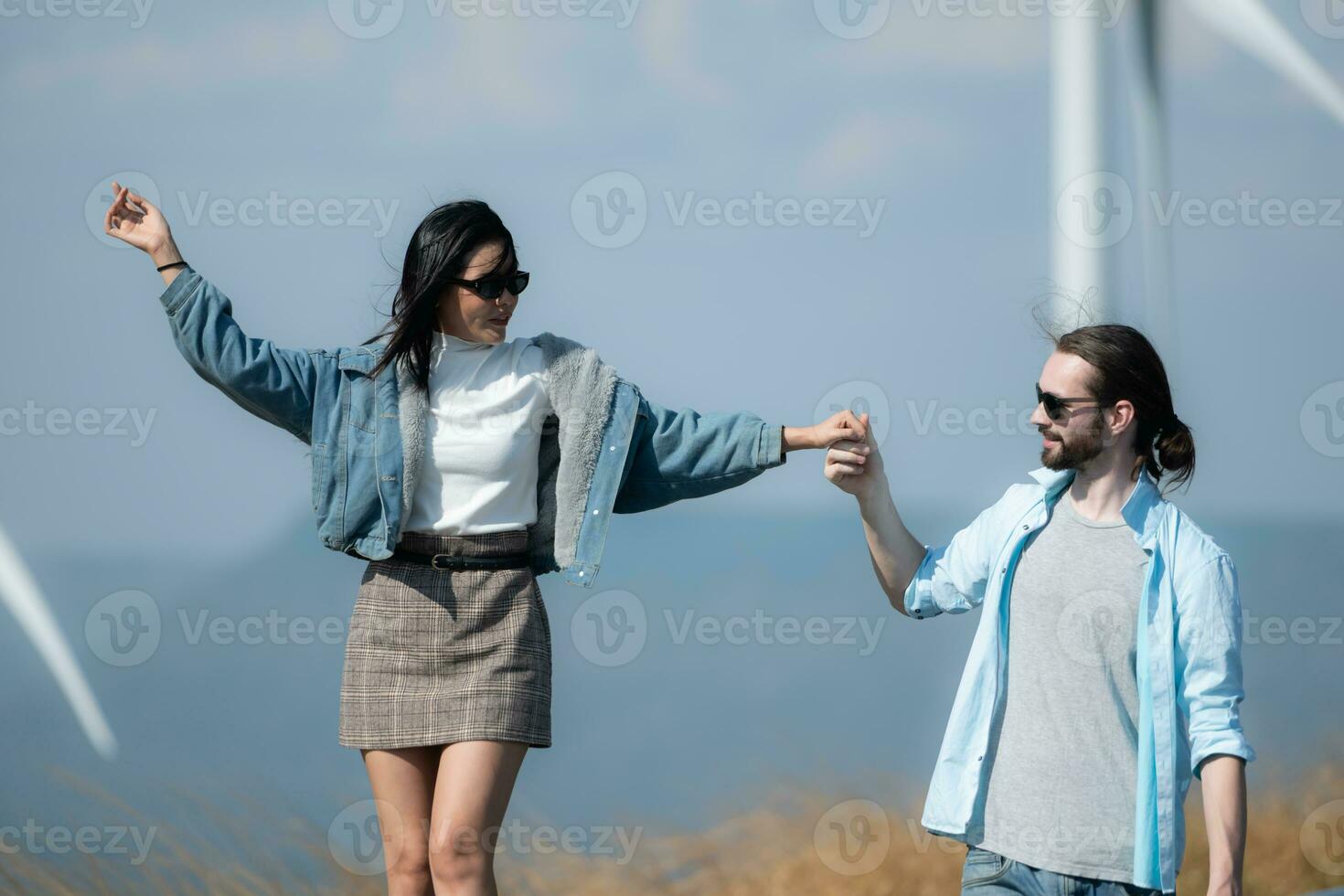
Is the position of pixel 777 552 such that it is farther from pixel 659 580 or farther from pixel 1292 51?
pixel 1292 51

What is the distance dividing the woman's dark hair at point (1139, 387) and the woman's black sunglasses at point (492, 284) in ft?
3.62

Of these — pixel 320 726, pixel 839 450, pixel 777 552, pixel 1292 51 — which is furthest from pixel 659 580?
pixel 1292 51

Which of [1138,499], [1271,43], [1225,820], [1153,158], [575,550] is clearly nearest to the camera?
[1225,820]

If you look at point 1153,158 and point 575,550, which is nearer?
point 575,550

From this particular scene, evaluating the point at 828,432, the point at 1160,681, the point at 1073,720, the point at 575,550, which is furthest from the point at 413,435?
the point at 1160,681

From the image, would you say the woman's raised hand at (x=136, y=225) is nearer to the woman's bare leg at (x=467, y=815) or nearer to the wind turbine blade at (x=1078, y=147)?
the woman's bare leg at (x=467, y=815)

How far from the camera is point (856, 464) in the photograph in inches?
125

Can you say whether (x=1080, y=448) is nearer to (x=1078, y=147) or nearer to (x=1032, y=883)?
(x=1032, y=883)

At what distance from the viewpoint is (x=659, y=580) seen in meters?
4.89

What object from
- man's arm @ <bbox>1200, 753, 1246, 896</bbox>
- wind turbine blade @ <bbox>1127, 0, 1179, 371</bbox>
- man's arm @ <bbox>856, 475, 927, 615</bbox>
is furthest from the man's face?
wind turbine blade @ <bbox>1127, 0, 1179, 371</bbox>

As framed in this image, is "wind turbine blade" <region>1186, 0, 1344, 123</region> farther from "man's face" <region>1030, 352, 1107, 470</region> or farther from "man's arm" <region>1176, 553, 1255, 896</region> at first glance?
"man's arm" <region>1176, 553, 1255, 896</region>

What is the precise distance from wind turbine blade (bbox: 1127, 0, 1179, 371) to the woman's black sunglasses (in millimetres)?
2767

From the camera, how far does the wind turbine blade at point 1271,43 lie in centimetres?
514

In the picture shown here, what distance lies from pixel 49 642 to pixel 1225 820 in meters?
3.59
